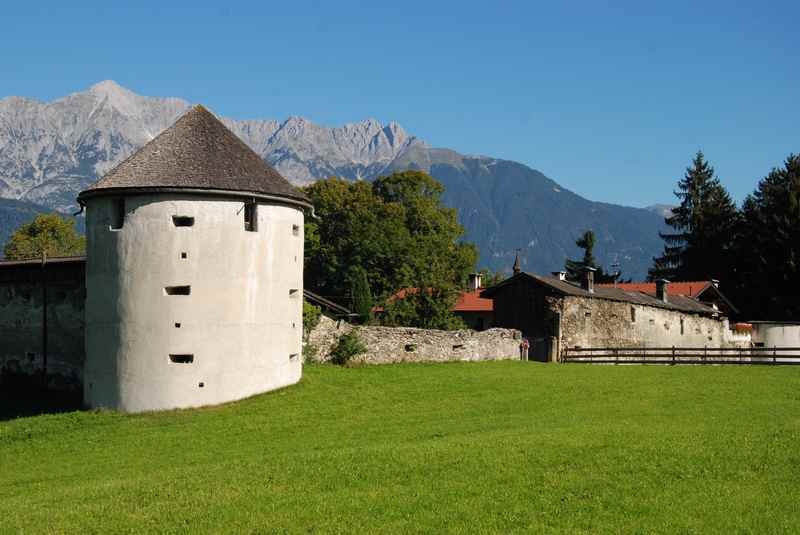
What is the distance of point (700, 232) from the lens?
79750mm

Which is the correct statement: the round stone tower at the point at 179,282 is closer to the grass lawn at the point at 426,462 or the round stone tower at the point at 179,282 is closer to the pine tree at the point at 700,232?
Result: the grass lawn at the point at 426,462

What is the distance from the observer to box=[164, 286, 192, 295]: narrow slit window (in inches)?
1190

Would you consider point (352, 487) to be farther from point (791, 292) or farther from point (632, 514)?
point (791, 292)

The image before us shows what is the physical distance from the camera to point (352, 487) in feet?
55.2

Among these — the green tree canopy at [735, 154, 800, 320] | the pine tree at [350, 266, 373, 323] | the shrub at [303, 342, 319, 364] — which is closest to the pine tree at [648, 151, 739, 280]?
the green tree canopy at [735, 154, 800, 320]

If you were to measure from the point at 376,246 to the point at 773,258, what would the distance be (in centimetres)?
2939

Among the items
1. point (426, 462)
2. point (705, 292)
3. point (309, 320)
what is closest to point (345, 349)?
point (309, 320)

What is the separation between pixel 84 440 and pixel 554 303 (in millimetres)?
27169

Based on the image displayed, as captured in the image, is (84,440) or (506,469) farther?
(84,440)

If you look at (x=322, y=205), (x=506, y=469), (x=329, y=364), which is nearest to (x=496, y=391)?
(x=329, y=364)

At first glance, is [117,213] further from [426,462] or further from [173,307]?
[426,462]

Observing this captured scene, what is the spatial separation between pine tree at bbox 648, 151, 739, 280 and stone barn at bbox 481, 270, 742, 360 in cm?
2081

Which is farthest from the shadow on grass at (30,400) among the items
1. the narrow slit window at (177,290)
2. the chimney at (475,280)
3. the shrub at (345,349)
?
the chimney at (475,280)

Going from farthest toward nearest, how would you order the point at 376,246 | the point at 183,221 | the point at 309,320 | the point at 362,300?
the point at 376,246 < the point at 362,300 < the point at 309,320 < the point at 183,221
